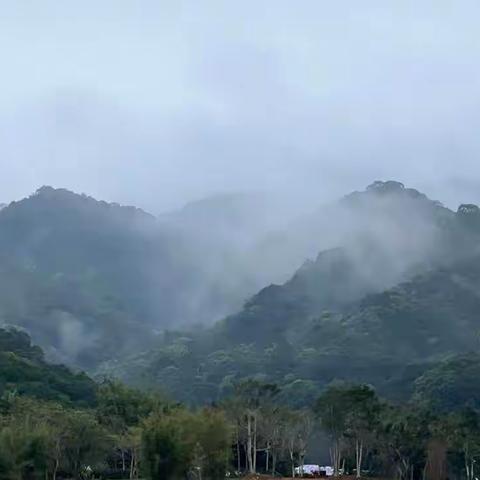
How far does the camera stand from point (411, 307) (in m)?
182

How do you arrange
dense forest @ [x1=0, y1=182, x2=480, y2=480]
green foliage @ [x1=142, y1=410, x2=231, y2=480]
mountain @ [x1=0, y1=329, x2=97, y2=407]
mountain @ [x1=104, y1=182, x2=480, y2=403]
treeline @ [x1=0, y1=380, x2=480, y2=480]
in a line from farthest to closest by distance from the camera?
mountain @ [x1=104, y1=182, x2=480, y2=403] < mountain @ [x1=0, y1=329, x2=97, y2=407] < dense forest @ [x1=0, y1=182, x2=480, y2=480] < treeline @ [x1=0, y1=380, x2=480, y2=480] < green foliage @ [x1=142, y1=410, x2=231, y2=480]

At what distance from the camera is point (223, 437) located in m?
59.8

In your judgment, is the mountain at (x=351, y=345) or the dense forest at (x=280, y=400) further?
the mountain at (x=351, y=345)

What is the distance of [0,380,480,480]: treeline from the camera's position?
193 feet

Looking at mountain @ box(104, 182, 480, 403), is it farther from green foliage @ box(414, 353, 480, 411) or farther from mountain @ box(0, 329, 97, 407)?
mountain @ box(0, 329, 97, 407)

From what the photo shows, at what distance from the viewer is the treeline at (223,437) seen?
193 feet

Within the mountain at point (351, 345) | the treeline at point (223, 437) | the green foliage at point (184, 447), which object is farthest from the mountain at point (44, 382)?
the mountain at point (351, 345)

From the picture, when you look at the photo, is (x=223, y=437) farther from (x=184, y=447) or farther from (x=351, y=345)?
(x=351, y=345)

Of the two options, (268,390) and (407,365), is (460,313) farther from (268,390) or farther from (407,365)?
(268,390)

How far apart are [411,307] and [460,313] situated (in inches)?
440

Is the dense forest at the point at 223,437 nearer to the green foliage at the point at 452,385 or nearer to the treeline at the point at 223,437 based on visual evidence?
the treeline at the point at 223,437

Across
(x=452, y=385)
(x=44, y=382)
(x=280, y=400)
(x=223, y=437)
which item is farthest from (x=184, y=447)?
(x=452, y=385)

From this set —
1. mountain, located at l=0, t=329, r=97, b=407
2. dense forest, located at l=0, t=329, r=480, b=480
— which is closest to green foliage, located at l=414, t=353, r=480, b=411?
dense forest, located at l=0, t=329, r=480, b=480

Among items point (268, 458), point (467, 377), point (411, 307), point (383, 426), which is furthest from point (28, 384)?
point (411, 307)
